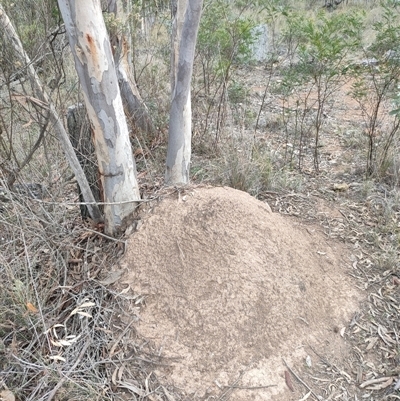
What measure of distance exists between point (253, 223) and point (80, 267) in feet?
3.61

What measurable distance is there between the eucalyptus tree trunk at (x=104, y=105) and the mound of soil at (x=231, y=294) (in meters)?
0.21

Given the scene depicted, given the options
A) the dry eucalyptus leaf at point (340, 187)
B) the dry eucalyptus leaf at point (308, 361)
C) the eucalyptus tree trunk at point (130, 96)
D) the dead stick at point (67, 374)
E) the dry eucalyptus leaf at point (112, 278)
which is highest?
the eucalyptus tree trunk at point (130, 96)

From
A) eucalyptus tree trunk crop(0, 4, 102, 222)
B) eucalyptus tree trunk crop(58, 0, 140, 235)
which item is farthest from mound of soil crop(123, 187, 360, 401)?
eucalyptus tree trunk crop(0, 4, 102, 222)

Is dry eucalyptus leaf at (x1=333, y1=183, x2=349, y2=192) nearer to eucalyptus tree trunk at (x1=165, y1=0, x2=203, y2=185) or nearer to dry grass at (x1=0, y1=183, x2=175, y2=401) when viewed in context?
eucalyptus tree trunk at (x1=165, y1=0, x2=203, y2=185)

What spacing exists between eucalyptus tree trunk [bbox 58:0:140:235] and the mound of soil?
21cm

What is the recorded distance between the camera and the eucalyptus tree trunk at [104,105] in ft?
6.09

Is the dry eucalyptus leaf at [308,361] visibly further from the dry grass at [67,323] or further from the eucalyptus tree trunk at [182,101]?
the eucalyptus tree trunk at [182,101]

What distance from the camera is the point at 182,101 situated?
263 cm

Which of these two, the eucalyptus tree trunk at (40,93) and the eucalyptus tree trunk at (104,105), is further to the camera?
the eucalyptus tree trunk at (40,93)

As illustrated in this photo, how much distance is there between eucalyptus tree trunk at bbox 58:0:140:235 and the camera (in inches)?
73.0

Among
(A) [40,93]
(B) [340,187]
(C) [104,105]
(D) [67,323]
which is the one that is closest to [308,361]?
(D) [67,323]

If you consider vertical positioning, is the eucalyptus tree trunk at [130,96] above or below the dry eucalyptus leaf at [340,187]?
above

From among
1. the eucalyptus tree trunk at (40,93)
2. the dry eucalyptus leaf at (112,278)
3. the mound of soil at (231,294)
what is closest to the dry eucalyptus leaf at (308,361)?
the mound of soil at (231,294)

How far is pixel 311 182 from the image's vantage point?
3.70 meters
